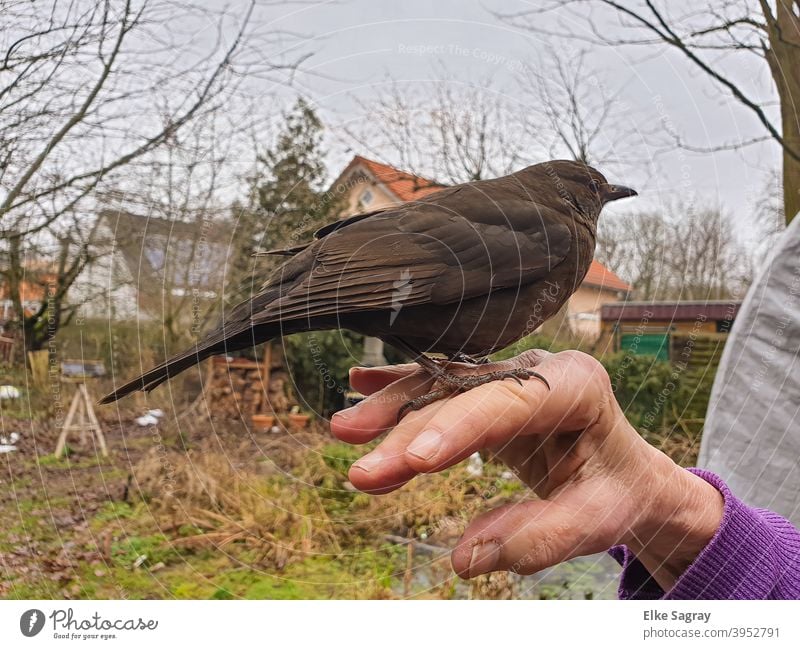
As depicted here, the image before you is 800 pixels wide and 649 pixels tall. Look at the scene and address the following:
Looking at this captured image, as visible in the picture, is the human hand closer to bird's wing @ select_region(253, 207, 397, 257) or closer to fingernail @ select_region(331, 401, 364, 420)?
fingernail @ select_region(331, 401, 364, 420)

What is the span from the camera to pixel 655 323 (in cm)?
71

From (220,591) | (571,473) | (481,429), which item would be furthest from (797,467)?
(220,591)

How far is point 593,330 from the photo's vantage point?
71cm

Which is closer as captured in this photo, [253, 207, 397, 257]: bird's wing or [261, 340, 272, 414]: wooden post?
[253, 207, 397, 257]: bird's wing

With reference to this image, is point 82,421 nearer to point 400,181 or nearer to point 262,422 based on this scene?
point 262,422

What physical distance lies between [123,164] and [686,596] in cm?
99

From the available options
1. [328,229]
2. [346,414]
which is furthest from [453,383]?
[328,229]

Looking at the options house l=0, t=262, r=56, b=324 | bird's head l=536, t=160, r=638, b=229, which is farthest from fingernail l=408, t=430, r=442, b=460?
house l=0, t=262, r=56, b=324

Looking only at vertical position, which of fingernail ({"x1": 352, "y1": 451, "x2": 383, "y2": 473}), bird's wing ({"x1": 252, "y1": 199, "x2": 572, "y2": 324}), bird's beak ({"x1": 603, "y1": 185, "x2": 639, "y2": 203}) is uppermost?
bird's beak ({"x1": 603, "y1": 185, "x2": 639, "y2": 203})

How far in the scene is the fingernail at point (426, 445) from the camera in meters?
0.57

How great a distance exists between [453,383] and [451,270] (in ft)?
0.48

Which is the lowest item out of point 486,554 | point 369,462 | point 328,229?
point 486,554

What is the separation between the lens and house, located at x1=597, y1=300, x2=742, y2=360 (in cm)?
69

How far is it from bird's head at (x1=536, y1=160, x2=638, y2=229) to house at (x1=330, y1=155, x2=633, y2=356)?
0.25 feet
